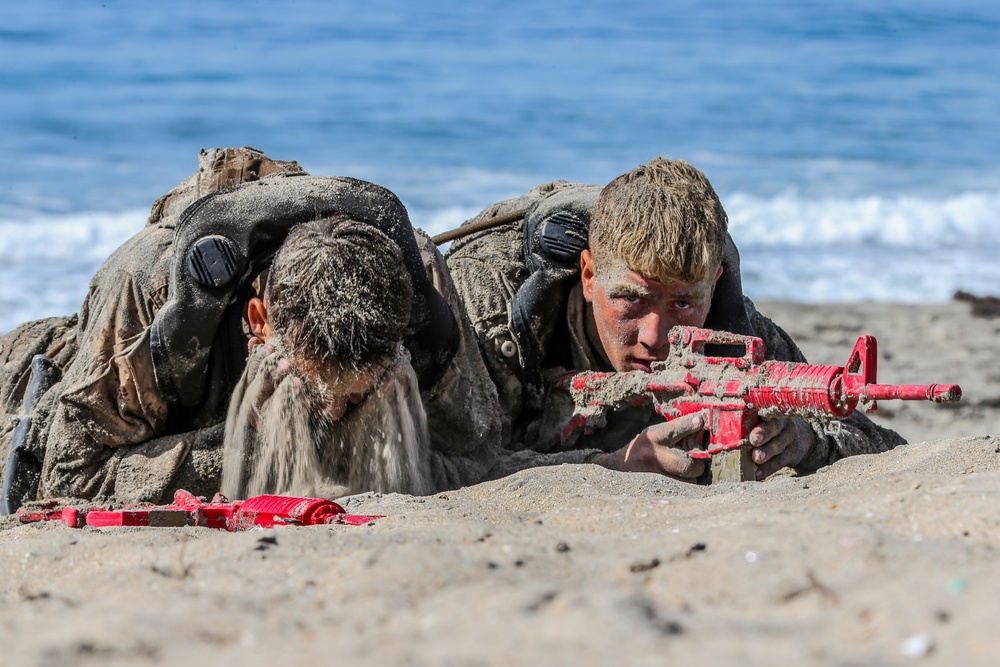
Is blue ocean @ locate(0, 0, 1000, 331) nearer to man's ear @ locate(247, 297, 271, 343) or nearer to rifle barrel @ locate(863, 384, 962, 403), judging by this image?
man's ear @ locate(247, 297, 271, 343)

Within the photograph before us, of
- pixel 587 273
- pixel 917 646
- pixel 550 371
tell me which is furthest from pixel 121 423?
pixel 917 646

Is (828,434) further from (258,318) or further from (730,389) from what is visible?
(258,318)

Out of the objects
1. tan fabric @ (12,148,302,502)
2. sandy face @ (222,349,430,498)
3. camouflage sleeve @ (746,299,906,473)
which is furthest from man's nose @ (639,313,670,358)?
tan fabric @ (12,148,302,502)

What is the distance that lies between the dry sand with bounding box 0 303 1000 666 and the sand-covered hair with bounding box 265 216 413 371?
1.75 ft

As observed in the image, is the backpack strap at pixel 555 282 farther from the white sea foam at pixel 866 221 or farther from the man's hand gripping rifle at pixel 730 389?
the white sea foam at pixel 866 221

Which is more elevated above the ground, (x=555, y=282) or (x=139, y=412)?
(x=555, y=282)

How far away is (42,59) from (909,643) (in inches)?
759

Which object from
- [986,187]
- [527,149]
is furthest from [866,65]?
[527,149]

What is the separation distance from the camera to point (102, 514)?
143 inches

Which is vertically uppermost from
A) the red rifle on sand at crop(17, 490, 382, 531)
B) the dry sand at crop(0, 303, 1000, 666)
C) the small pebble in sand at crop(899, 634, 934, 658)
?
the red rifle on sand at crop(17, 490, 382, 531)

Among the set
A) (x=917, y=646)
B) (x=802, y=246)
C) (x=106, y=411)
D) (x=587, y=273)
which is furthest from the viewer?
(x=802, y=246)

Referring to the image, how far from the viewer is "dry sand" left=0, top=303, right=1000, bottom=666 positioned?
206 cm

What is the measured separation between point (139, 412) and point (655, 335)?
5.77 ft

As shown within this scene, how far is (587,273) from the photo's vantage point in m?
5.05
